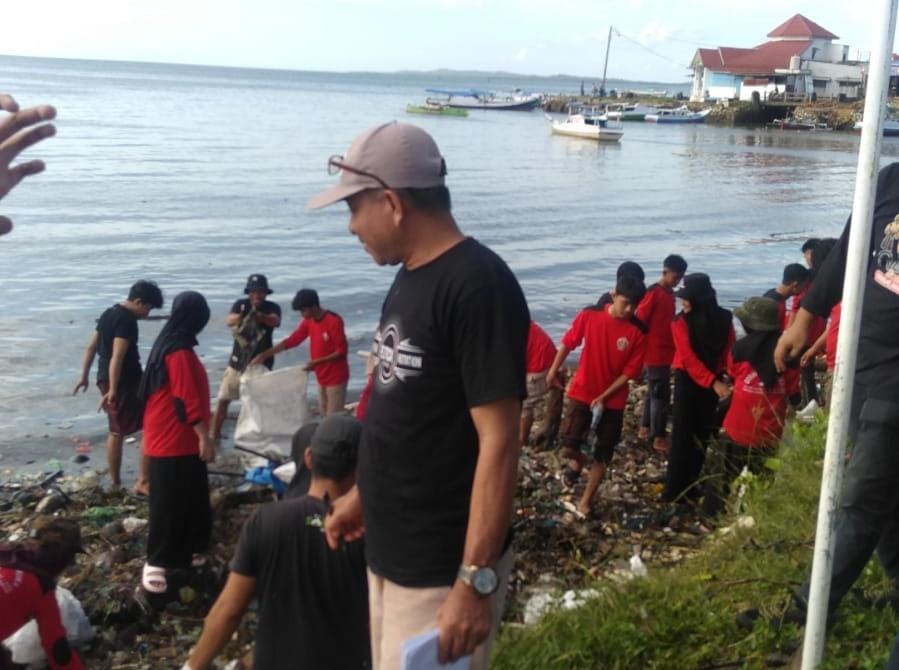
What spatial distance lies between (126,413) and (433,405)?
696 centimetres

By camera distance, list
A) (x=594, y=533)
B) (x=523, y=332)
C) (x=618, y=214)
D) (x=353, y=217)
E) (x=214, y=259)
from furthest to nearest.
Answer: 1. (x=618, y=214)
2. (x=214, y=259)
3. (x=594, y=533)
4. (x=353, y=217)
5. (x=523, y=332)

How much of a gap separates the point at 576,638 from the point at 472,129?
67.3 metres

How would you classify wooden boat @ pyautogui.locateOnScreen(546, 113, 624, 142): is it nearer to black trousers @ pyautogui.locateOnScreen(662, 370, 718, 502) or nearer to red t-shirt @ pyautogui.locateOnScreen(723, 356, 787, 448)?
black trousers @ pyautogui.locateOnScreen(662, 370, 718, 502)

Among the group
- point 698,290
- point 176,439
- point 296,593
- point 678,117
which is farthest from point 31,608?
point 678,117

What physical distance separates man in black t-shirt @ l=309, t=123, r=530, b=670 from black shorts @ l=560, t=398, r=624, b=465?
204 inches

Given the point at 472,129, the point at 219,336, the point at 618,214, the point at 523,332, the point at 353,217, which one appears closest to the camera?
the point at 523,332

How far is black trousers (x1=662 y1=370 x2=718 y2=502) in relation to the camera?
7699mm

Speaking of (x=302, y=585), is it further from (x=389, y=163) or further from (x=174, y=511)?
(x=174, y=511)

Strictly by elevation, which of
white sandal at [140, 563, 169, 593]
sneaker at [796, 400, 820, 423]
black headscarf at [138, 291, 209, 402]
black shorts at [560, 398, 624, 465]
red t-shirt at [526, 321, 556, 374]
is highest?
black headscarf at [138, 291, 209, 402]

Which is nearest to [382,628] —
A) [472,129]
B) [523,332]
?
[523,332]

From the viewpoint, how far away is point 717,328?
755 centimetres

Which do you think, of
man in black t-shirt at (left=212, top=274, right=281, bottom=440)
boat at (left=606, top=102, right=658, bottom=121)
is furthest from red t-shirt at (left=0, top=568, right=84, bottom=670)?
boat at (left=606, top=102, right=658, bottom=121)

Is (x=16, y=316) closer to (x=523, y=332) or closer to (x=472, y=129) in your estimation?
(x=523, y=332)

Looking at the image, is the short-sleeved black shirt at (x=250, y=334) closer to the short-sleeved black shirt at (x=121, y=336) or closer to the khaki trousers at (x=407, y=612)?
the short-sleeved black shirt at (x=121, y=336)
